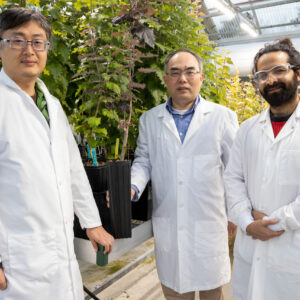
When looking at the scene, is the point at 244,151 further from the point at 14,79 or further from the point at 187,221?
the point at 14,79

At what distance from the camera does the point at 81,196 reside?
1287 millimetres

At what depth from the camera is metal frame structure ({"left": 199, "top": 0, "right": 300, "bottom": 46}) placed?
25.1ft

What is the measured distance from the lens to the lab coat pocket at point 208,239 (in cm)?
164

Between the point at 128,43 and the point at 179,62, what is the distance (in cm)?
31

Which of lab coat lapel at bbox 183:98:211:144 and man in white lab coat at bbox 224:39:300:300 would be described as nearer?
man in white lab coat at bbox 224:39:300:300

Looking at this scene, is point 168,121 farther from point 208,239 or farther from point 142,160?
point 208,239

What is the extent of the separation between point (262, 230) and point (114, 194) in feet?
2.02

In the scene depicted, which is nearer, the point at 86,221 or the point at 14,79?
the point at 14,79

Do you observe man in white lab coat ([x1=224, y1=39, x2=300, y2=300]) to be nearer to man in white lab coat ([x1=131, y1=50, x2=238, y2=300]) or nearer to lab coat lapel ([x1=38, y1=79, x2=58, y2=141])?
man in white lab coat ([x1=131, y1=50, x2=238, y2=300])

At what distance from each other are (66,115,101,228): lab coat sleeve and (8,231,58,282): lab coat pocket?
194mm

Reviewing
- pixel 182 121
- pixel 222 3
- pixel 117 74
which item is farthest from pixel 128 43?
pixel 222 3

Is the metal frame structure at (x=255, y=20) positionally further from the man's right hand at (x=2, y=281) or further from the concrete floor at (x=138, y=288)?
the man's right hand at (x=2, y=281)

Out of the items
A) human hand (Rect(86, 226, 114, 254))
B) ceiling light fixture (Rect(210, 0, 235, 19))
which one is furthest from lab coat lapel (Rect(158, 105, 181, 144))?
ceiling light fixture (Rect(210, 0, 235, 19))

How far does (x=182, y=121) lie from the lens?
1.75 meters
